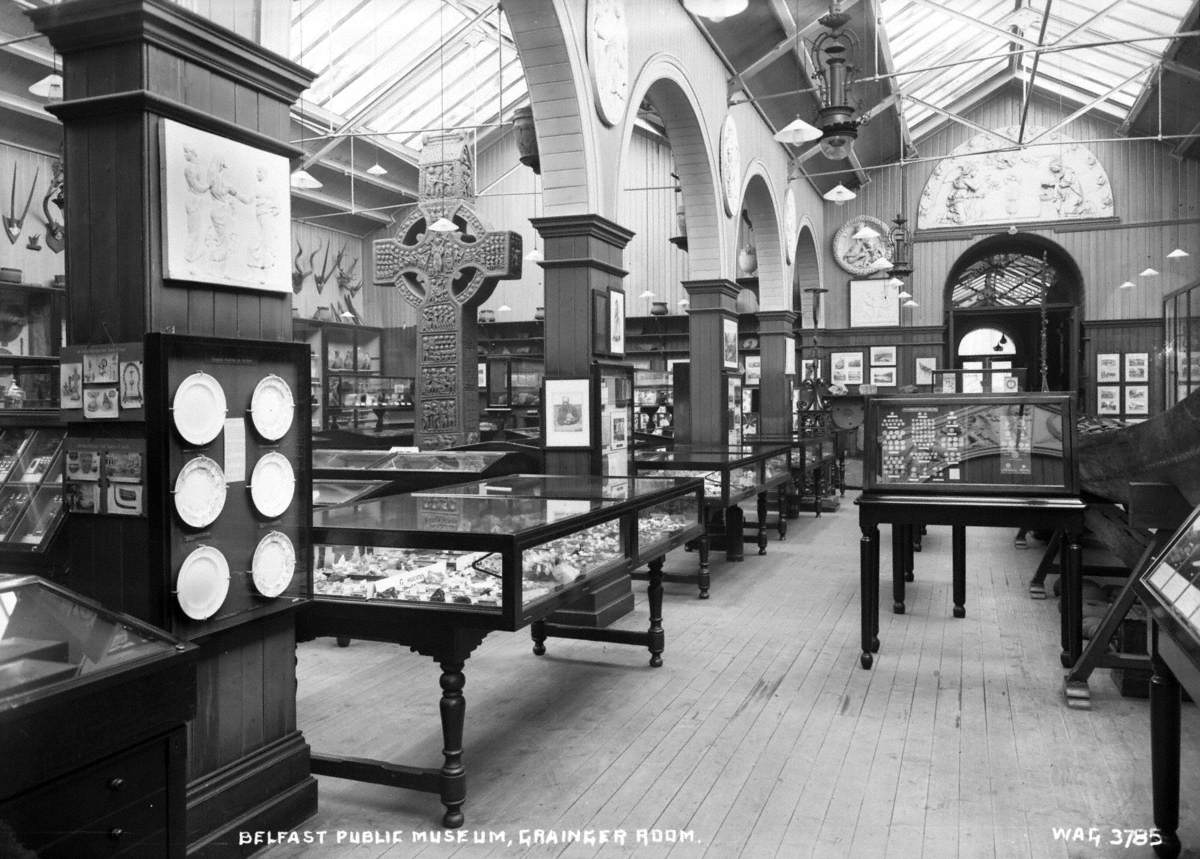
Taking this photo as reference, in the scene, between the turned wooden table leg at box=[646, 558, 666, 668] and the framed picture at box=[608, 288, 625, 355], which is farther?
the framed picture at box=[608, 288, 625, 355]

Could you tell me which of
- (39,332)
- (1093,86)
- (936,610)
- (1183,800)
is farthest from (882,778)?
(1093,86)

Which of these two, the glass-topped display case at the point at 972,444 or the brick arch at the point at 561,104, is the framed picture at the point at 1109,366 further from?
the glass-topped display case at the point at 972,444

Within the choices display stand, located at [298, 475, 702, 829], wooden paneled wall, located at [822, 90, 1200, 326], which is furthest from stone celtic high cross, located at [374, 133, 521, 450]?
wooden paneled wall, located at [822, 90, 1200, 326]

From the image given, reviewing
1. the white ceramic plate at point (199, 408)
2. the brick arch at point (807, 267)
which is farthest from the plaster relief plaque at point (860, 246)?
the white ceramic plate at point (199, 408)

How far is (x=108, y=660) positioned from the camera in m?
1.97

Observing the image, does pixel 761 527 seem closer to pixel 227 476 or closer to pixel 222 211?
pixel 227 476

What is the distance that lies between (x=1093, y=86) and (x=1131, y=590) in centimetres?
1694

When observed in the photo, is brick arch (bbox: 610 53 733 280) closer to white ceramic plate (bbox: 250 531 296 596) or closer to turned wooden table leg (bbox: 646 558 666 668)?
turned wooden table leg (bbox: 646 558 666 668)

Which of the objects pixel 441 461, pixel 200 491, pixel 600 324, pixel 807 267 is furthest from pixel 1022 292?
pixel 200 491

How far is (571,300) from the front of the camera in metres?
6.41

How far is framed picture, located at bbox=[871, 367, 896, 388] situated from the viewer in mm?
19438

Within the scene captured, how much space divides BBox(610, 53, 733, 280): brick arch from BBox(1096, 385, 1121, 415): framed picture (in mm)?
11931

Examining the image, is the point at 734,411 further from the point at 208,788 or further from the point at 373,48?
the point at 373,48

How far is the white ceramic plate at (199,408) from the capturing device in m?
2.75
